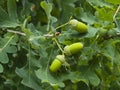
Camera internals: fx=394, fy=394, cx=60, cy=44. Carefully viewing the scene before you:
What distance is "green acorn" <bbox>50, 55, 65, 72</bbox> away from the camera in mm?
1646

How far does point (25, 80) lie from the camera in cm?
179

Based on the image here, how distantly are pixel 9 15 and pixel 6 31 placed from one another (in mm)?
103

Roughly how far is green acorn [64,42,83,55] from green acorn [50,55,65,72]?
0.03 metres

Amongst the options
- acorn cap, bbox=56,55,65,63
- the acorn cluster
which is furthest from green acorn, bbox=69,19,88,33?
acorn cap, bbox=56,55,65,63

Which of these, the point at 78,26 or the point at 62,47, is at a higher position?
the point at 78,26

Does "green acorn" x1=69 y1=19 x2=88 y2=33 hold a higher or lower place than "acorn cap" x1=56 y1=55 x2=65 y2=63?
higher

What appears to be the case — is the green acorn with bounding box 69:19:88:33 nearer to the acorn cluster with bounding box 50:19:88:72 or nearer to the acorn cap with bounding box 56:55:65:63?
the acorn cluster with bounding box 50:19:88:72

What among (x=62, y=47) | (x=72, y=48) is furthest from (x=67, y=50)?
(x=62, y=47)

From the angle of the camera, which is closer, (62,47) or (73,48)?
(73,48)

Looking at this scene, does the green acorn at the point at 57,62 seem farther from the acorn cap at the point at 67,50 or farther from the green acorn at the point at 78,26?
the green acorn at the point at 78,26

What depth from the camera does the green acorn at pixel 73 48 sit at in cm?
165

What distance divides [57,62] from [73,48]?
0.29 feet

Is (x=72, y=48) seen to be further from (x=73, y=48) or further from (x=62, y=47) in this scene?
(x=62, y=47)

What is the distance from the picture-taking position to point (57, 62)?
1.65 metres
